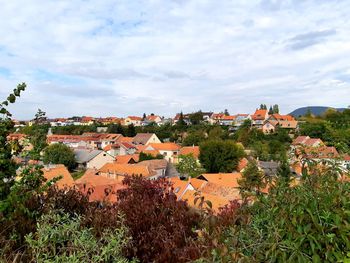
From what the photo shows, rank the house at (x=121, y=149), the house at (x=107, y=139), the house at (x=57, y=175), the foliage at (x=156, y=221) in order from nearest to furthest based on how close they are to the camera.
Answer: the foliage at (x=156, y=221), the house at (x=57, y=175), the house at (x=121, y=149), the house at (x=107, y=139)

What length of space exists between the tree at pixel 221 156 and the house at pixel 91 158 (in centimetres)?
1638

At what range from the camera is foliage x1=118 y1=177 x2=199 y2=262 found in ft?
8.66

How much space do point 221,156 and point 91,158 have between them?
19.6 metres

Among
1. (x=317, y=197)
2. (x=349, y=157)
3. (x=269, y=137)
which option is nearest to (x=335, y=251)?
(x=317, y=197)

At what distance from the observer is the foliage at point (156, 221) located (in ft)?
8.66

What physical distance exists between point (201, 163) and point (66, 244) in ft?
129

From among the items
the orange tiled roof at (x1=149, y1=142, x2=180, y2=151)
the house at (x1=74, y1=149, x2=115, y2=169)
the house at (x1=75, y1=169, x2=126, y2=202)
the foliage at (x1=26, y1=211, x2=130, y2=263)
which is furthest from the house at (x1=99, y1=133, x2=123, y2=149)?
the foliage at (x1=26, y1=211, x2=130, y2=263)

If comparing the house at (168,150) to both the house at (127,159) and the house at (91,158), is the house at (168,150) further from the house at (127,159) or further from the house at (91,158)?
the house at (127,159)

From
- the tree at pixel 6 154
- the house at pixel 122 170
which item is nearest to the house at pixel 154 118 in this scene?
the house at pixel 122 170

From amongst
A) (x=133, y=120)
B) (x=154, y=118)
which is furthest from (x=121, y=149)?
(x=154, y=118)

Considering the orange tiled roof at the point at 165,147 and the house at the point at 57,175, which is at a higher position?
the house at the point at 57,175

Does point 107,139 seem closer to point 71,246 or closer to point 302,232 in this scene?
point 71,246

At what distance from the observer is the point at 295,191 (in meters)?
2.18

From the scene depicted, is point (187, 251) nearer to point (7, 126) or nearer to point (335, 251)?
point (335, 251)
